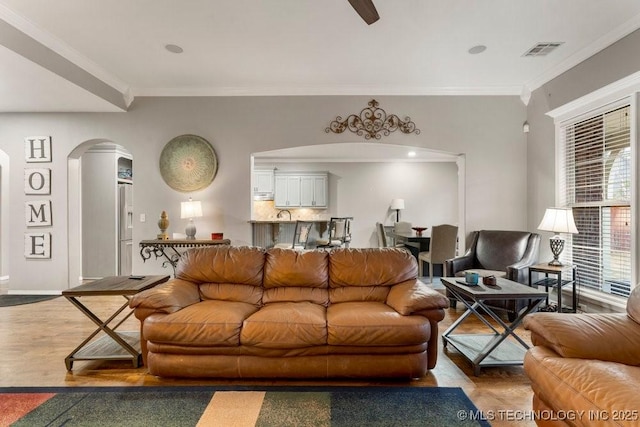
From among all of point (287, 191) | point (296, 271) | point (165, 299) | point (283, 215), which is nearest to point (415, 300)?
point (296, 271)

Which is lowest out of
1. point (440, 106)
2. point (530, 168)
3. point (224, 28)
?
point (530, 168)

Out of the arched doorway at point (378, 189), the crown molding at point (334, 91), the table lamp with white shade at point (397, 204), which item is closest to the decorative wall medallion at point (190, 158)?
the crown molding at point (334, 91)

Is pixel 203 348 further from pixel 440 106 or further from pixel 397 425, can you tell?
pixel 440 106

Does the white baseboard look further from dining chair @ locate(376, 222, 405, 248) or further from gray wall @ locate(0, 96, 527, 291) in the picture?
dining chair @ locate(376, 222, 405, 248)

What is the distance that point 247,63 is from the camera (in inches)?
151

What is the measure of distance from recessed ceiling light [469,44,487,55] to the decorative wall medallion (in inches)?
137

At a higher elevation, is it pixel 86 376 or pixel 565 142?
pixel 565 142

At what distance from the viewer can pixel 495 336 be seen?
262cm

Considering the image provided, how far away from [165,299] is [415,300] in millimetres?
1778

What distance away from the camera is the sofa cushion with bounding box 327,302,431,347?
2.13 metres

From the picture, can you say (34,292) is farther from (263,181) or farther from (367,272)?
(367,272)

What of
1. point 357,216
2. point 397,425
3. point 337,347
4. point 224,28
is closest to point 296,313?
point 337,347

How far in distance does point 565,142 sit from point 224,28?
4108mm

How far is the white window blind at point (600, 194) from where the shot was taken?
319 cm
